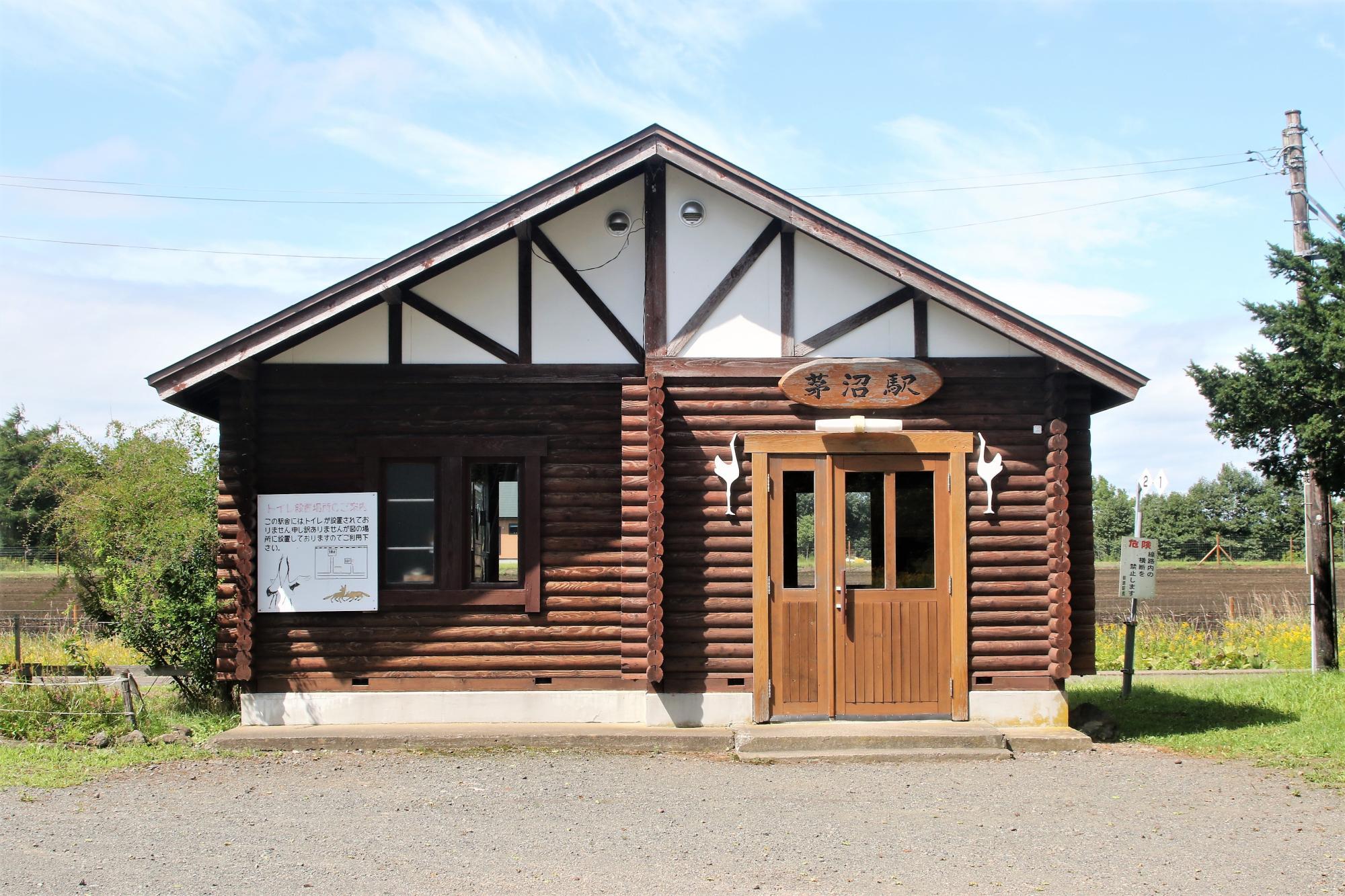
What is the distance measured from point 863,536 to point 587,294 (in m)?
3.41

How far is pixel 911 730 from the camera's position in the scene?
385 inches

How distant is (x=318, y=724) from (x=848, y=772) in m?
4.86

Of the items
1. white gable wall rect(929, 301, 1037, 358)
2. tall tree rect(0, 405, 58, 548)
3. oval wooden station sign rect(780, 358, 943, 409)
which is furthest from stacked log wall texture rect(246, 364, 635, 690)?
tall tree rect(0, 405, 58, 548)

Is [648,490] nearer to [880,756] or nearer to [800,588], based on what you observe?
[800,588]

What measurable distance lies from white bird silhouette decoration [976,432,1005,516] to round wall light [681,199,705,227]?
10.8 feet

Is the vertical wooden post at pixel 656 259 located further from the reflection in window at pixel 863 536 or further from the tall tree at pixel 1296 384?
the tall tree at pixel 1296 384

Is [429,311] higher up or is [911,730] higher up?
[429,311]

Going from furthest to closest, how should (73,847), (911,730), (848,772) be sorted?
(911,730)
(848,772)
(73,847)

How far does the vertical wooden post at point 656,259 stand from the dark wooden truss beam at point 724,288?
15 cm

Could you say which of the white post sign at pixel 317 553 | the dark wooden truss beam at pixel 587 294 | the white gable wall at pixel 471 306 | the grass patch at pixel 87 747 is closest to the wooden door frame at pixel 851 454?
the dark wooden truss beam at pixel 587 294

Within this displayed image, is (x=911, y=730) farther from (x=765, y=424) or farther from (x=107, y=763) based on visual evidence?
(x=107, y=763)

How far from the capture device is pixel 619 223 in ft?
34.9

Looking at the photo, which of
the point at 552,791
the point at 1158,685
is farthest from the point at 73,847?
the point at 1158,685

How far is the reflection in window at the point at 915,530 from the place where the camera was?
10414 millimetres
